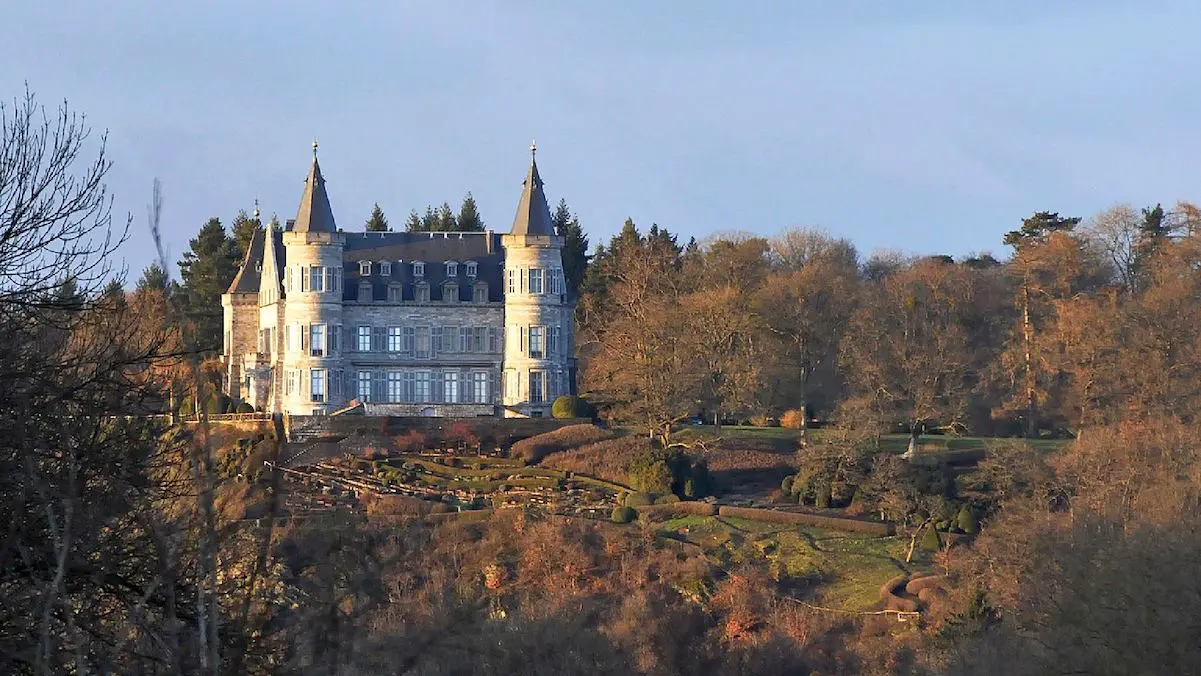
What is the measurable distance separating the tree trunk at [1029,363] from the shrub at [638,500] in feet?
45.3

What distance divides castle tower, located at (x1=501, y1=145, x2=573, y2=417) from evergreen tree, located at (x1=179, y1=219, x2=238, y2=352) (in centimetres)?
1544

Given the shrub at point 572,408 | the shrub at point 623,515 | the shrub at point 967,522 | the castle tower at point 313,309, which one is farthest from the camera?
the castle tower at point 313,309

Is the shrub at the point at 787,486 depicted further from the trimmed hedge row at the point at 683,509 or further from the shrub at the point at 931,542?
the shrub at the point at 931,542

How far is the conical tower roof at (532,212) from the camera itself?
175ft

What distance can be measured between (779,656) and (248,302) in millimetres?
35925

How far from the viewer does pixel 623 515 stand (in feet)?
121

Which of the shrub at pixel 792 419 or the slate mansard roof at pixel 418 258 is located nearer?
the shrub at pixel 792 419

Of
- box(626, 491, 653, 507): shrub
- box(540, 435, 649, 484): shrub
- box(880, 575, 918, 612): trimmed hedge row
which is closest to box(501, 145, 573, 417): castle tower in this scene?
box(540, 435, 649, 484): shrub

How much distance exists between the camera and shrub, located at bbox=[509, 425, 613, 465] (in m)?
44.3

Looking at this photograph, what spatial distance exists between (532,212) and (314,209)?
24.9ft

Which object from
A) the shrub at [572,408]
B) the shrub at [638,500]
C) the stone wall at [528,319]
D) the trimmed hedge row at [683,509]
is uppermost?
the stone wall at [528,319]

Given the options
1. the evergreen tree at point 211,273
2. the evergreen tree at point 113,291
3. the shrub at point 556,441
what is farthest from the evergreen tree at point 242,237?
the evergreen tree at point 113,291

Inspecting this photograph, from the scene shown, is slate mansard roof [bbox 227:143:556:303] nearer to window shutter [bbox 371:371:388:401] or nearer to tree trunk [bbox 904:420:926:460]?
window shutter [bbox 371:371:388:401]

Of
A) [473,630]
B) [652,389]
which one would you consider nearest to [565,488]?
[652,389]
